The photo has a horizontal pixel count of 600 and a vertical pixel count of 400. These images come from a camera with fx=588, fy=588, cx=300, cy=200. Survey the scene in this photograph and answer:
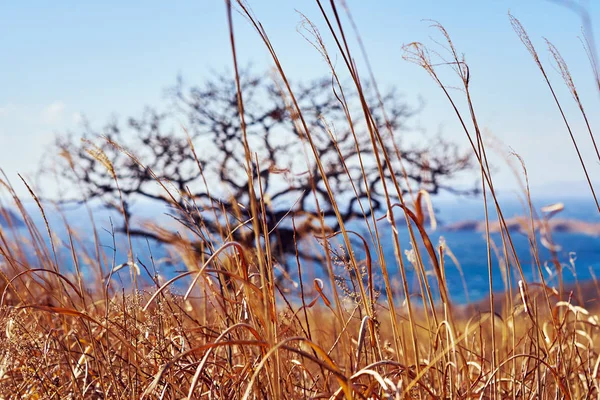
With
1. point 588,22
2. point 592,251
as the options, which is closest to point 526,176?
point 588,22

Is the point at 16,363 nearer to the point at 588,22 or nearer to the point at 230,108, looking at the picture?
the point at 588,22

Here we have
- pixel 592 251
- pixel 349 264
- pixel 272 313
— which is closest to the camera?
pixel 272 313

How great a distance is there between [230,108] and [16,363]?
257 inches

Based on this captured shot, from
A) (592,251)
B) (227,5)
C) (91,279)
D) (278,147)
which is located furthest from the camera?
(592,251)

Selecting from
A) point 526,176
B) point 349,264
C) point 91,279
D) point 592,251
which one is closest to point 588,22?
point 526,176

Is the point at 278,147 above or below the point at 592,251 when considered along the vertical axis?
above

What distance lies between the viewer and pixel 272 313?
61cm

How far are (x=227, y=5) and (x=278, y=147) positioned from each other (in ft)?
20.6

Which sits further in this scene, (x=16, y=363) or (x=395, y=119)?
(x=395, y=119)

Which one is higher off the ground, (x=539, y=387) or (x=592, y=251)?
(x=539, y=387)

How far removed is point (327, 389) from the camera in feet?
2.20

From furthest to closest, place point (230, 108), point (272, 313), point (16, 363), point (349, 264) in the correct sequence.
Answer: point (230, 108) → point (16, 363) → point (349, 264) → point (272, 313)

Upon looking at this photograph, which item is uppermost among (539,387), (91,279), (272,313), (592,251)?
(272,313)

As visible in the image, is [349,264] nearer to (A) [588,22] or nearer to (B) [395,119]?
(A) [588,22]
